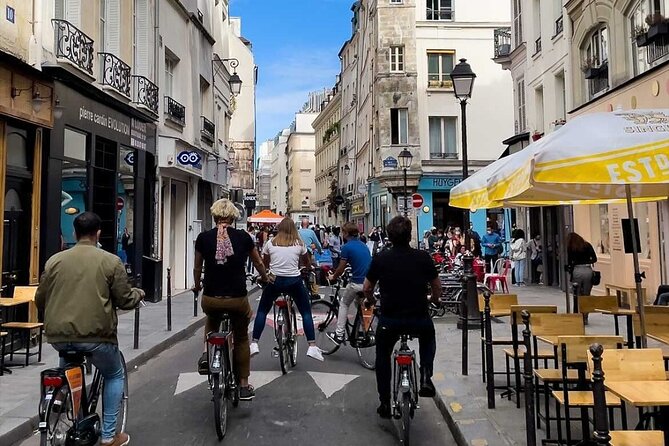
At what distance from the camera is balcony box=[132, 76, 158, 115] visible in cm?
1387

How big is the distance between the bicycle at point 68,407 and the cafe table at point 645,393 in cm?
354

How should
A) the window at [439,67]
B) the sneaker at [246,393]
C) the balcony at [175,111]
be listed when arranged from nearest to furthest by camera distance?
the sneaker at [246,393], the balcony at [175,111], the window at [439,67]

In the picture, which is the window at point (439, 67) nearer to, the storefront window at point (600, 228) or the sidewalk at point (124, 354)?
the storefront window at point (600, 228)

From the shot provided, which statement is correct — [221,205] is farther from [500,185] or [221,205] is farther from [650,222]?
[650,222]

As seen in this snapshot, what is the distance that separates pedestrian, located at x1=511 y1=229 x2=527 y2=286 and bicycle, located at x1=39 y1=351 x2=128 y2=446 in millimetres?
15026

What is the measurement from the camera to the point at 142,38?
14398mm

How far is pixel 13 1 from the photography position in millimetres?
9047

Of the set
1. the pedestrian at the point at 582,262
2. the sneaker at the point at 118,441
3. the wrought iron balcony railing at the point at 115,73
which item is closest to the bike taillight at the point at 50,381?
the sneaker at the point at 118,441

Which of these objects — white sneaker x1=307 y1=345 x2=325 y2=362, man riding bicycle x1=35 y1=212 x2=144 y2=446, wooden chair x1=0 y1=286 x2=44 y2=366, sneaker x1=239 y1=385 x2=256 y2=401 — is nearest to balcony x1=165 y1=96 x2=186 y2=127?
wooden chair x1=0 y1=286 x2=44 y2=366

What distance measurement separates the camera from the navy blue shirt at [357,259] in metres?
8.16

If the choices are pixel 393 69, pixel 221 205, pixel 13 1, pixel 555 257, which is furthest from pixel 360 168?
pixel 221 205

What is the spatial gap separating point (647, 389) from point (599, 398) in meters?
0.81

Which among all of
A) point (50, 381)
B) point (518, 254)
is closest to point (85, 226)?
point (50, 381)

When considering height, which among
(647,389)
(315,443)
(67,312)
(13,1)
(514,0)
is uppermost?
(514,0)
